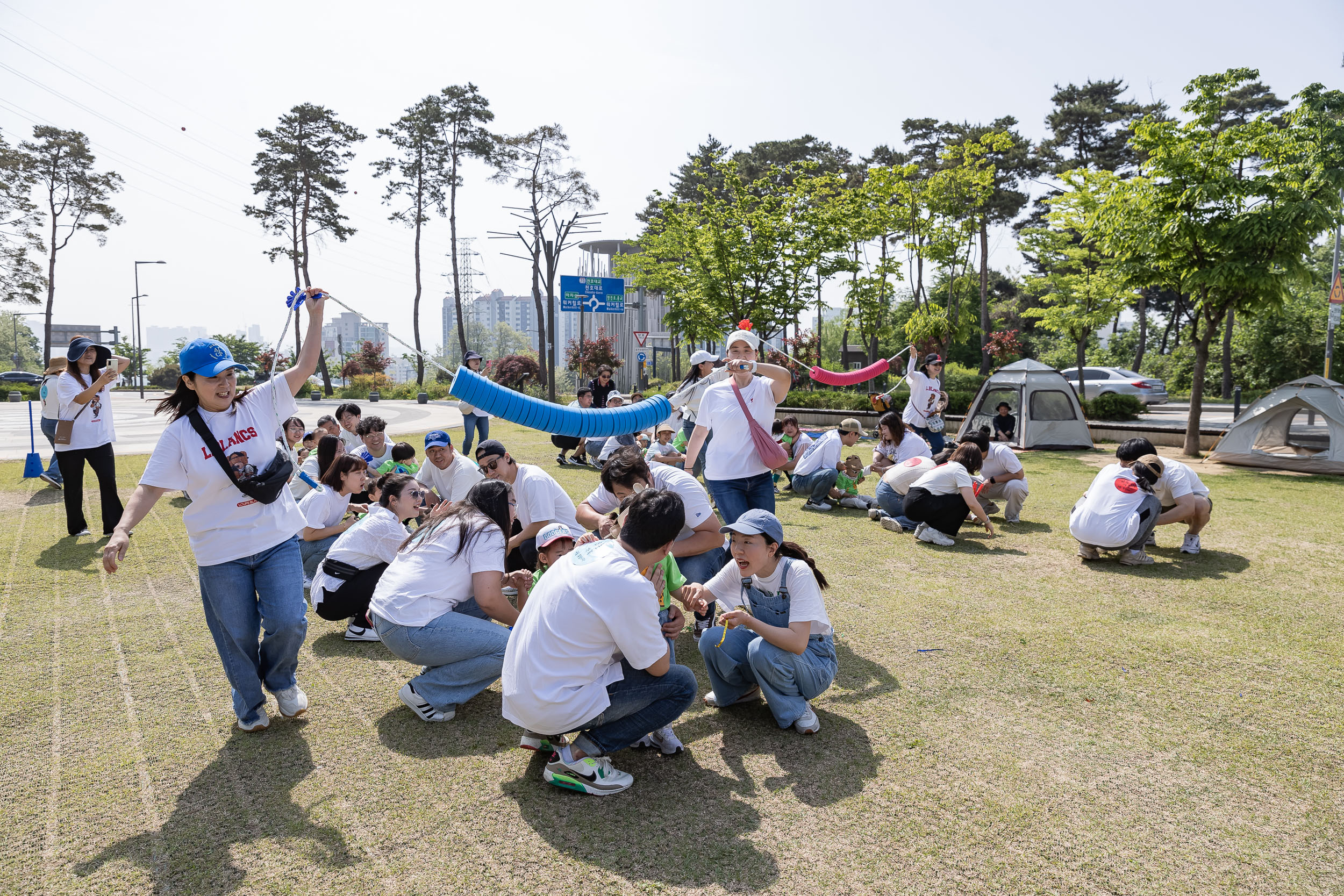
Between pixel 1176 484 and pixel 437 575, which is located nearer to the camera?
pixel 437 575

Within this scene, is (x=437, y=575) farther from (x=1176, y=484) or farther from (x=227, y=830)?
(x=1176, y=484)

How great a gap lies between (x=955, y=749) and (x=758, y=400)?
2.45m

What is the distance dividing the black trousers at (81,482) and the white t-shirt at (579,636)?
21.3 feet

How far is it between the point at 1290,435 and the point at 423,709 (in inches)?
585

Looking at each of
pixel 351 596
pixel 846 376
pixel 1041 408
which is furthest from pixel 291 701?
pixel 1041 408

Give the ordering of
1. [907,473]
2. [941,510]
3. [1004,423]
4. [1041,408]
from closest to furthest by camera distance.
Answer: [941,510] → [907,473] → [1004,423] → [1041,408]

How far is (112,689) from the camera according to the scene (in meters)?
4.12

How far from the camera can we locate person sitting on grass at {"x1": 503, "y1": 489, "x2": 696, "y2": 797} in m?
2.92

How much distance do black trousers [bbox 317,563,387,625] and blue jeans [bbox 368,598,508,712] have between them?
1038 mm

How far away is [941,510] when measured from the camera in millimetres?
7395

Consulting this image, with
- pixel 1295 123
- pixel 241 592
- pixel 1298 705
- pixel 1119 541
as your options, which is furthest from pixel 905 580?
pixel 1295 123

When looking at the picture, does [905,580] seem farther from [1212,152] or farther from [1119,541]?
[1212,152]

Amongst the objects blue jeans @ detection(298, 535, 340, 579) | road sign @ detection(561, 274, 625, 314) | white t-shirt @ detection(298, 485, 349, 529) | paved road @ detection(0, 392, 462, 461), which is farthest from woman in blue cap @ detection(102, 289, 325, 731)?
road sign @ detection(561, 274, 625, 314)

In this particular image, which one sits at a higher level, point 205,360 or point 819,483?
point 205,360
